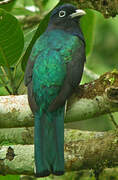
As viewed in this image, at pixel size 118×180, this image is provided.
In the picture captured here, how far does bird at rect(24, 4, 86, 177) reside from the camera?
3609mm

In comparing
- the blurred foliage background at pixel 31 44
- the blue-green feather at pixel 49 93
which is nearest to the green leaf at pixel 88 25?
the blurred foliage background at pixel 31 44

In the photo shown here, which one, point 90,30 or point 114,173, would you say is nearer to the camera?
point 114,173

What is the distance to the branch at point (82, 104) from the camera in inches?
138

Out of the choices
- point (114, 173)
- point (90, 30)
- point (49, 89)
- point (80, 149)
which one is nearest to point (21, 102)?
point (49, 89)

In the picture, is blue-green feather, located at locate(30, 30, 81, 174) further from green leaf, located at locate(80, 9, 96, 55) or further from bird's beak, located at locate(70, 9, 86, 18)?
green leaf, located at locate(80, 9, 96, 55)

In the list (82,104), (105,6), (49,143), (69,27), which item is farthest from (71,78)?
(69,27)

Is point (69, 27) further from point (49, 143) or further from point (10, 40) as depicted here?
point (49, 143)

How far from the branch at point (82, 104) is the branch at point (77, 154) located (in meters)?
0.22

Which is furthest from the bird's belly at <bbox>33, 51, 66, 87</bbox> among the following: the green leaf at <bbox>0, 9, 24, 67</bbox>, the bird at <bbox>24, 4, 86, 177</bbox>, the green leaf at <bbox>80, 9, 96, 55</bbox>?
the green leaf at <bbox>80, 9, 96, 55</bbox>

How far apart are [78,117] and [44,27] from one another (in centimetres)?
153

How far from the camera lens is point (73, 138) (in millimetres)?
4086

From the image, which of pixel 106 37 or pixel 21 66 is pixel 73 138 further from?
pixel 106 37

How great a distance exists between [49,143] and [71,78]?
0.56m

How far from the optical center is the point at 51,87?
152 inches
